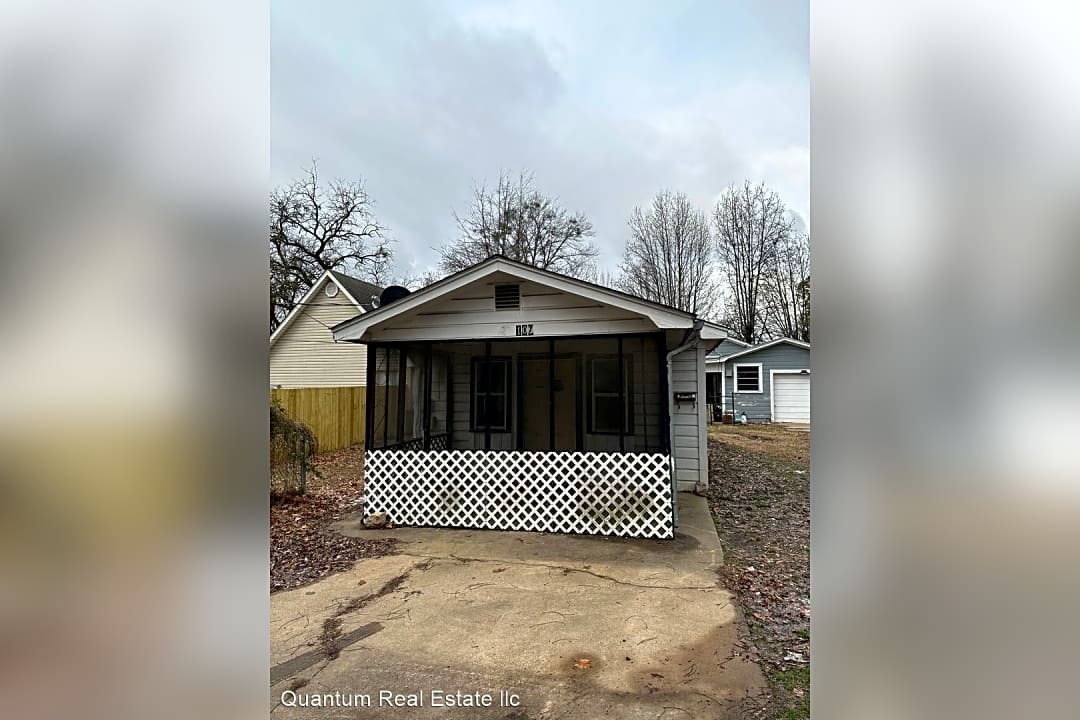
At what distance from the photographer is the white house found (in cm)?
596

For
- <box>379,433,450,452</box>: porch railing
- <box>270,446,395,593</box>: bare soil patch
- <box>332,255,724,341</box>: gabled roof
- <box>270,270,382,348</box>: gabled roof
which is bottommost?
<box>270,446,395,593</box>: bare soil patch

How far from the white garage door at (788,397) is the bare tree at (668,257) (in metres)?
5.46

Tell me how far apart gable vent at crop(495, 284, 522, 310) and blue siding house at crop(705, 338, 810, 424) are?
14.2 meters

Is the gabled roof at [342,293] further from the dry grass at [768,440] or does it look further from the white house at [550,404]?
the dry grass at [768,440]

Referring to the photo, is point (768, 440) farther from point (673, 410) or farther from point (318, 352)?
point (318, 352)

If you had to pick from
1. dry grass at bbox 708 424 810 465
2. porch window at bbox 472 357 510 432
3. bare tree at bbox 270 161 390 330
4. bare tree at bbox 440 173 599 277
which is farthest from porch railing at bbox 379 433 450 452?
bare tree at bbox 440 173 599 277

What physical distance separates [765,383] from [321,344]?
51.6ft

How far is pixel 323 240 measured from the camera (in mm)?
20156

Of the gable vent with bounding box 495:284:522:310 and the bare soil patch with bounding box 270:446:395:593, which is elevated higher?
the gable vent with bounding box 495:284:522:310

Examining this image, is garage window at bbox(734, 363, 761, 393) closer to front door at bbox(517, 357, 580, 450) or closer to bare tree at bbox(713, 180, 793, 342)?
bare tree at bbox(713, 180, 793, 342)

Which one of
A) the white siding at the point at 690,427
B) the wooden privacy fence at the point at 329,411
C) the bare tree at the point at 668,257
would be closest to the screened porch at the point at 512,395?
the white siding at the point at 690,427
